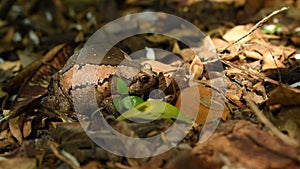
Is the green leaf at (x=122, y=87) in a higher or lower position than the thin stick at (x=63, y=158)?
higher

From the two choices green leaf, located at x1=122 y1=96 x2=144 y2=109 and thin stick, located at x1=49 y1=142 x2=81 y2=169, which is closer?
thin stick, located at x1=49 y1=142 x2=81 y2=169

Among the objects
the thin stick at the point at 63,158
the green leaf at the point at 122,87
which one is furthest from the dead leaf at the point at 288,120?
the thin stick at the point at 63,158

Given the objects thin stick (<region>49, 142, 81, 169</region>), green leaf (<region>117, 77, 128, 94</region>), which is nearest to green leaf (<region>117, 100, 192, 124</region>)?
green leaf (<region>117, 77, 128, 94</region>)

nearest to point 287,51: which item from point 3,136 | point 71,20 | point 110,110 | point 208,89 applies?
point 208,89

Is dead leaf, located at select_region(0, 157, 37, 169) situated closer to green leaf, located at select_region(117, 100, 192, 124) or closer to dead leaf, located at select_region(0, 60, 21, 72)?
green leaf, located at select_region(117, 100, 192, 124)

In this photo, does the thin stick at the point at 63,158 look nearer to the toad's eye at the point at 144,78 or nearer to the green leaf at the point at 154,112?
the green leaf at the point at 154,112
